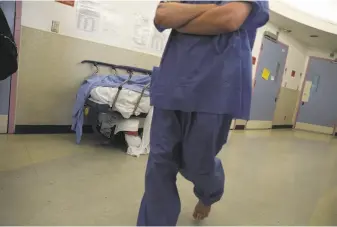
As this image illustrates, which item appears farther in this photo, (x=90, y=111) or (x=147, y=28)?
(x=147, y=28)

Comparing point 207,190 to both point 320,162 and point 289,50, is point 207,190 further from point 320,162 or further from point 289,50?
point 289,50

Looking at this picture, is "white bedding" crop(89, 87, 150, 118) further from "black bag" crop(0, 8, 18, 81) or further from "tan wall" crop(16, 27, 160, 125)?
"black bag" crop(0, 8, 18, 81)

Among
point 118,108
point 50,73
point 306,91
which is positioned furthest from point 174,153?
point 306,91

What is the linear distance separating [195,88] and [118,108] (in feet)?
4.18

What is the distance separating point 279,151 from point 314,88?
4.24 metres

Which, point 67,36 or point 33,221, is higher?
point 67,36

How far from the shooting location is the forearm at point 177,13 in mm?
849

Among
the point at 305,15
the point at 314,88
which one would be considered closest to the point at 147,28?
the point at 305,15

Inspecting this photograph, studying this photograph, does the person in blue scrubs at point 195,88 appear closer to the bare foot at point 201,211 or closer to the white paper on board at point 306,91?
the bare foot at point 201,211

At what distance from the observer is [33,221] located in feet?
3.53

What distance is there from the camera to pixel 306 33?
533cm

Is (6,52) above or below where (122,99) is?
above

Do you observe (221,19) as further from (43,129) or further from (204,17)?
(43,129)

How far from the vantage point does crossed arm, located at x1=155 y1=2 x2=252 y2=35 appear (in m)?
0.82
